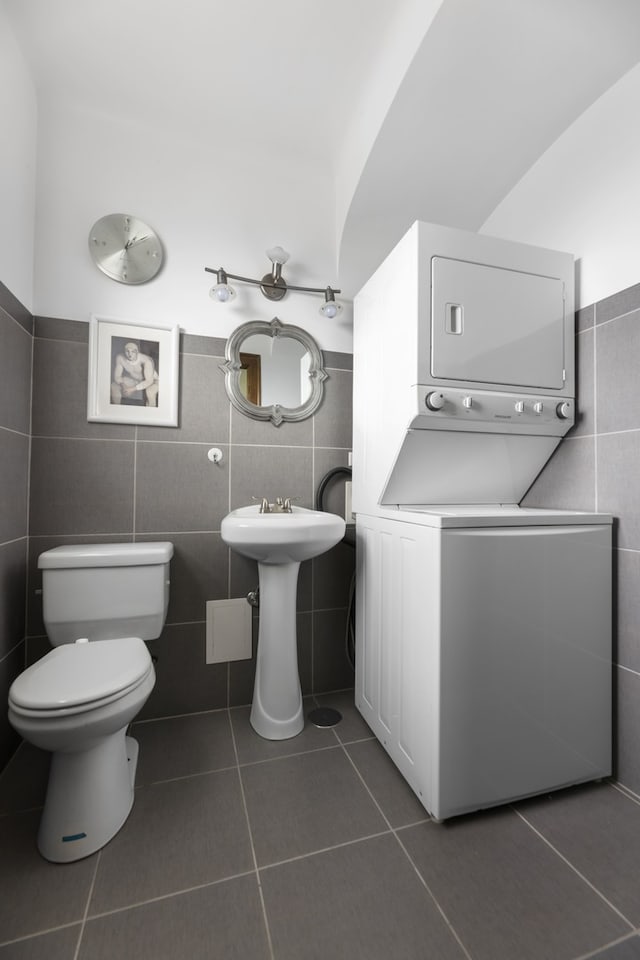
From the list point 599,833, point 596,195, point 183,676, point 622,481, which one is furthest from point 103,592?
point 596,195

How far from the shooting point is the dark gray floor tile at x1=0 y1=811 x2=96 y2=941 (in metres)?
0.95

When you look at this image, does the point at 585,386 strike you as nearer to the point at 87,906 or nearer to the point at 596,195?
the point at 596,195

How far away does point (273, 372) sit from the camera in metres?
1.97

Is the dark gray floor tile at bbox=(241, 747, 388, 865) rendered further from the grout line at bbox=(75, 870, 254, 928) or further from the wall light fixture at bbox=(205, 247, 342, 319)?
the wall light fixture at bbox=(205, 247, 342, 319)

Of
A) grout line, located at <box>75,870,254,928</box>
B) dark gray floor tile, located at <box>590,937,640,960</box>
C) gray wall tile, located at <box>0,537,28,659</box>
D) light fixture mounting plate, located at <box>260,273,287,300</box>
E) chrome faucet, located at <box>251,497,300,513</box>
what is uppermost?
light fixture mounting plate, located at <box>260,273,287,300</box>

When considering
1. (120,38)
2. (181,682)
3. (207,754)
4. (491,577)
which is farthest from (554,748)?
(120,38)

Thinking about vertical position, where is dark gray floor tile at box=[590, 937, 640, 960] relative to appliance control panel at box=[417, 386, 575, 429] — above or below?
below

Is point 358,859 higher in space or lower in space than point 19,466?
lower

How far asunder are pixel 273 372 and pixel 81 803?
168 centimetres

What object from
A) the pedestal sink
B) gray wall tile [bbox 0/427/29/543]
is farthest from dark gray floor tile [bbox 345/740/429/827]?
gray wall tile [bbox 0/427/29/543]

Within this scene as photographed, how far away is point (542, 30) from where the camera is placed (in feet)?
4.13

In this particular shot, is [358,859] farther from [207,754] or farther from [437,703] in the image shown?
[207,754]

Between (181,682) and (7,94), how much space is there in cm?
231

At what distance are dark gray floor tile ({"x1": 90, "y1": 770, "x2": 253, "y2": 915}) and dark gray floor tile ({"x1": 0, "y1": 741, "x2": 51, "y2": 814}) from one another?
0.34m
